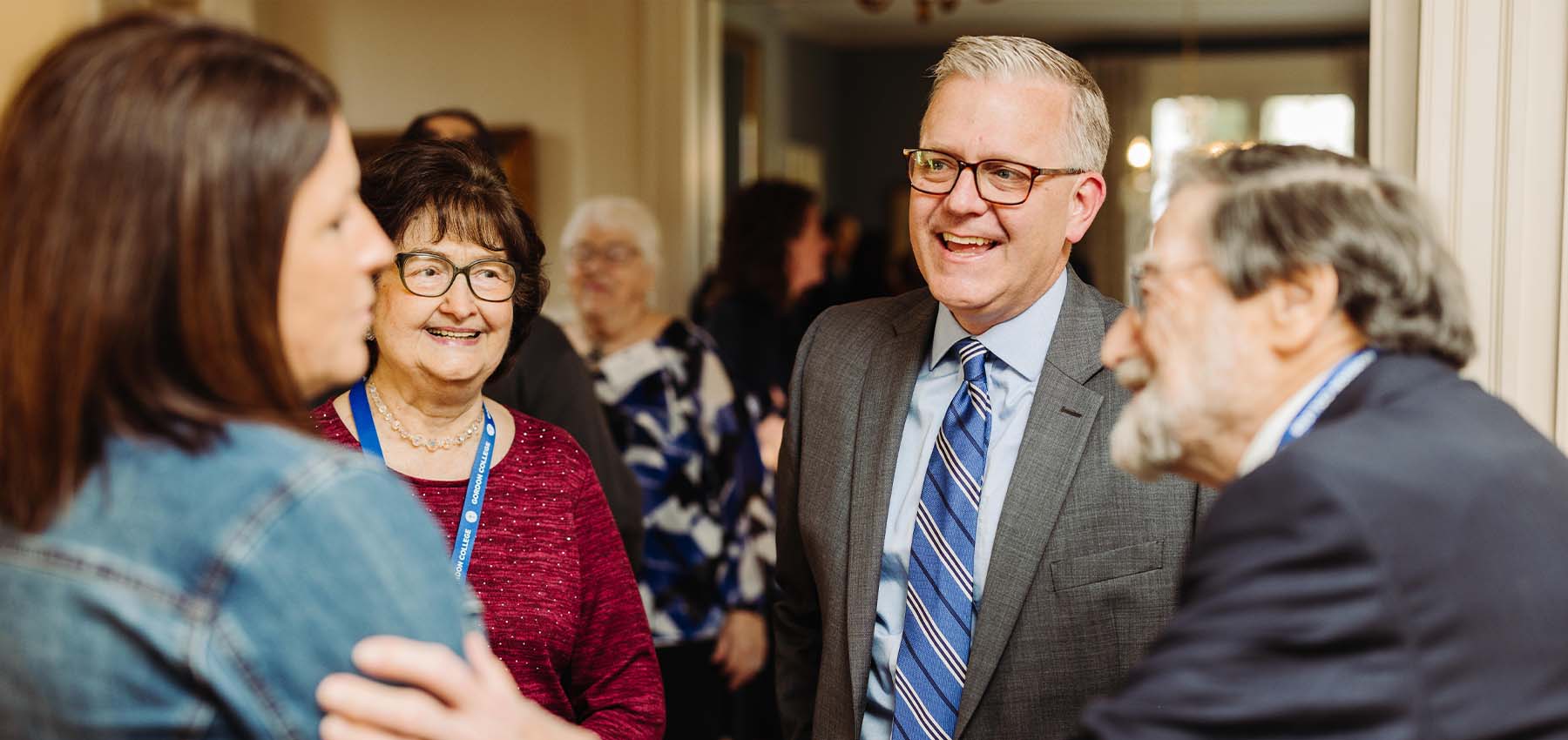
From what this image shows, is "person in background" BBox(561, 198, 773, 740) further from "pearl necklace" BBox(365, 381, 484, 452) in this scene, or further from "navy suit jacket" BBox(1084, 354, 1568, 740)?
"navy suit jacket" BBox(1084, 354, 1568, 740)

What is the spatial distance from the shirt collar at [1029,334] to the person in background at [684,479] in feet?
5.61

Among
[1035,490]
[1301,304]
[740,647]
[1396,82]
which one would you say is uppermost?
[1396,82]

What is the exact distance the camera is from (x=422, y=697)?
1.05 meters

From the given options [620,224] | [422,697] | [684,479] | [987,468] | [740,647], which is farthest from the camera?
[620,224]

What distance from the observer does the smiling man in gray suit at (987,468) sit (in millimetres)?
1675

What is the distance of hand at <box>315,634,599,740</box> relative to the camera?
100cm

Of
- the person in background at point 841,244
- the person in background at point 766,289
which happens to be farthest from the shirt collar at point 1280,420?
the person in background at point 841,244

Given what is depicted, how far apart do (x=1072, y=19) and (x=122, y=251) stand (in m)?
11.4

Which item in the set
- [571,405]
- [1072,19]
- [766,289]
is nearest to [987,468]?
[571,405]

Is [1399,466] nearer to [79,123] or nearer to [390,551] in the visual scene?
[390,551]

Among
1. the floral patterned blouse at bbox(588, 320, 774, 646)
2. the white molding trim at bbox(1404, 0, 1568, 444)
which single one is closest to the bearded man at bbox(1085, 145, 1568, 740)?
the white molding trim at bbox(1404, 0, 1568, 444)

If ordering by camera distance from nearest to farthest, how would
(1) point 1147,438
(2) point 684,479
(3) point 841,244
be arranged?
(1) point 1147,438 → (2) point 684,479 → (3) point 841,244

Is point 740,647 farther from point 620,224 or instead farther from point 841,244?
point 841,244

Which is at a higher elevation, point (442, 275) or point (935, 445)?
point (442, 275)
